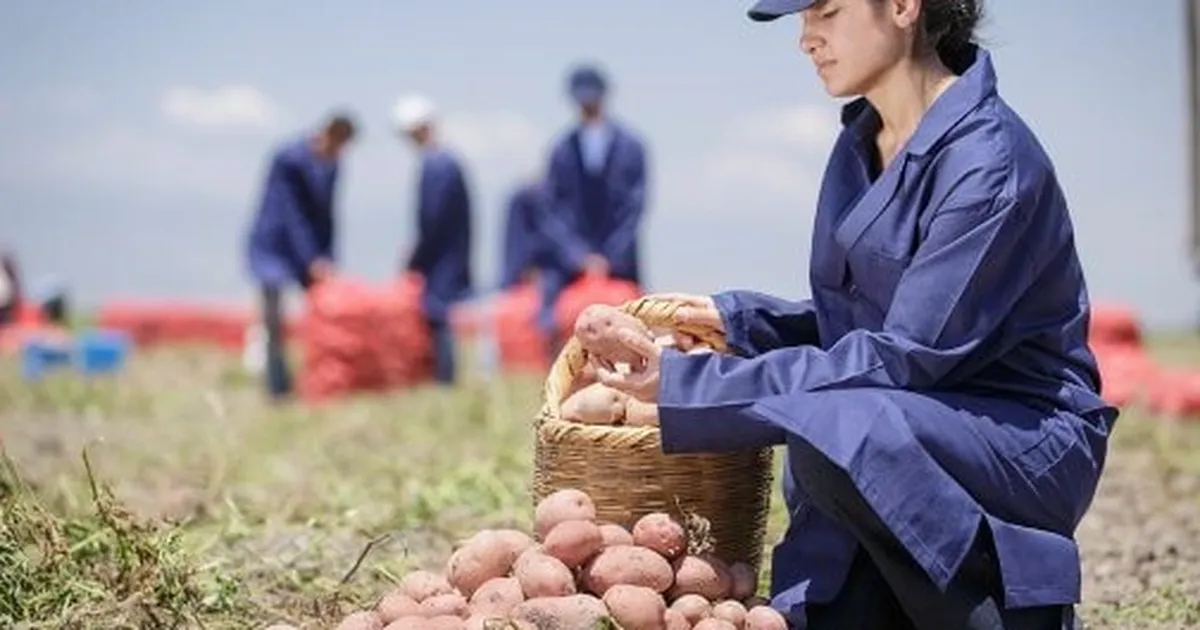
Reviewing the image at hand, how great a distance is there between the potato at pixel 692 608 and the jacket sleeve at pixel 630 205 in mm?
7924

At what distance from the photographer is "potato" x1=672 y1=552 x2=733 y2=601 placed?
3.57 m

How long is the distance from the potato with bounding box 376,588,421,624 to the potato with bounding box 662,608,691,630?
0.43 m

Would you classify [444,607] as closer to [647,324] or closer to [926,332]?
[647,324]

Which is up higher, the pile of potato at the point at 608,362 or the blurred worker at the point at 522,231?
the pile of potato at the point at 608,362

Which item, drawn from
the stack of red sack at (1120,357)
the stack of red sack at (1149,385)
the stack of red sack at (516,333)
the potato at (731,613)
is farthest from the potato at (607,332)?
the stack of red sack at (516,333)

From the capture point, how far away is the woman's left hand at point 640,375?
11.7 ft

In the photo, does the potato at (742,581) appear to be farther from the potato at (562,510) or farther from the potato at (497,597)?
the potato at (497,597)

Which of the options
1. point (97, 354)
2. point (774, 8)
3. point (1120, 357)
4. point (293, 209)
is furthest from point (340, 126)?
point (774, 8)

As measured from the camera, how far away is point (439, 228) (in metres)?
12.6

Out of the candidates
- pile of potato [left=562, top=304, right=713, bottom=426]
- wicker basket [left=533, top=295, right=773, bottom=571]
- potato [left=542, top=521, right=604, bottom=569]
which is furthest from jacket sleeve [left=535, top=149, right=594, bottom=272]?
potato [left=542, top=521, right=604, bottom=569]

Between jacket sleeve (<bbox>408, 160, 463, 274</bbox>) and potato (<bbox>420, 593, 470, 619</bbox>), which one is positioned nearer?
potato (<bbox>420, 593, 470, 619</bbox>)

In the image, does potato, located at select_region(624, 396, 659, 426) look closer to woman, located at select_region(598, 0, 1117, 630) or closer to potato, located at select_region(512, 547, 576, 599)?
woman, located at select_region(598, 0, 1117, 630)

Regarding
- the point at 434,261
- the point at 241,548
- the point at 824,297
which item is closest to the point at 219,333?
the point at 434,261

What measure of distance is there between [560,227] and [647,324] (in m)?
7.59
